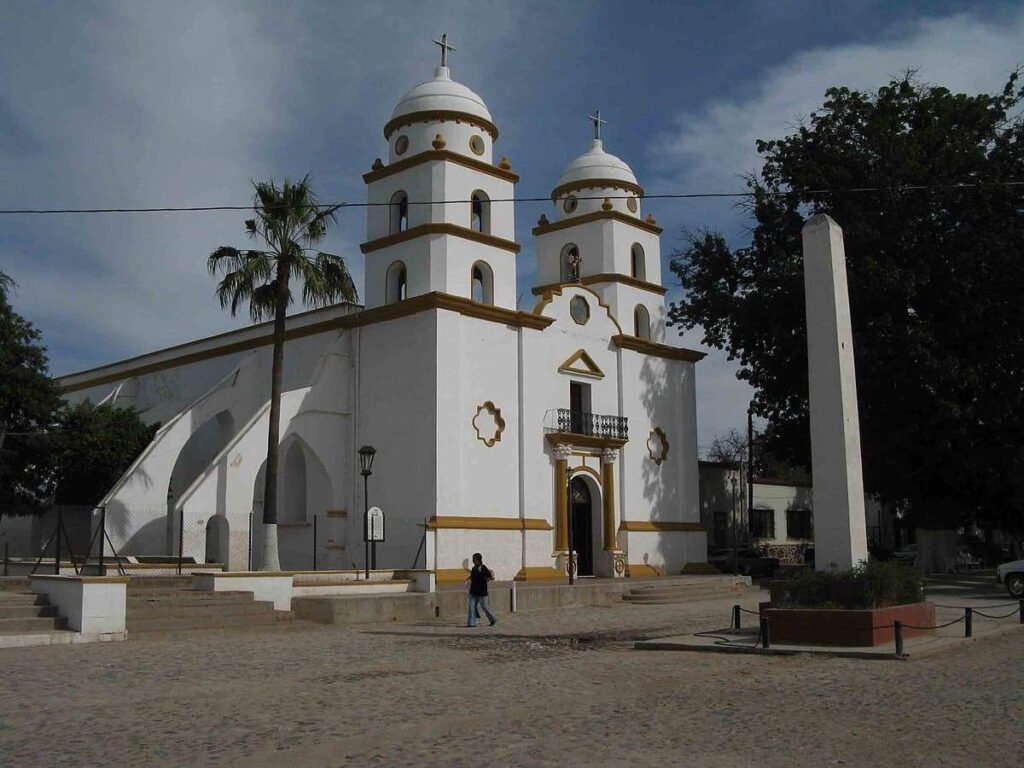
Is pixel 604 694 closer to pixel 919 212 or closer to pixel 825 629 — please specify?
pixel 825 629

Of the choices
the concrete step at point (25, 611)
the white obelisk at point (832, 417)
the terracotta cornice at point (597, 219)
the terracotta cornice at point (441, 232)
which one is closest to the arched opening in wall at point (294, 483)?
Answer: the terracotta cornice at point (441, 232)

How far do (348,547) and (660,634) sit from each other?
1261 centimetres

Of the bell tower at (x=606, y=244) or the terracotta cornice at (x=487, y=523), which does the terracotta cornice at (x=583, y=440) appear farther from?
the bell tower at (x=606, y=244)

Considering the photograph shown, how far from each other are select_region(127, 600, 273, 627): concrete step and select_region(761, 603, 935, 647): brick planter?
373 inches

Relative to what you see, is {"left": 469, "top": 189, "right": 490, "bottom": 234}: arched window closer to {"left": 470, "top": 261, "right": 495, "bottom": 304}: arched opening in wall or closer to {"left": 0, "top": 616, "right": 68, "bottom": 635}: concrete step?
{"left": 470, "top": 261, "right": 495, "bottom": 304}: arched opening in wall

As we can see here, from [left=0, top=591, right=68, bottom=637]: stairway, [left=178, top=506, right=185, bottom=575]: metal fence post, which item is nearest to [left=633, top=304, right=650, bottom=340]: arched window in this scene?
[left=178, top=506, right=185, bottom=575]: metal fence post

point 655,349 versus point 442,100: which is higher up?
point 442,100

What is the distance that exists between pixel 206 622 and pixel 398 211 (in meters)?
14.9

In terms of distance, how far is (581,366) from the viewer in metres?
31.2

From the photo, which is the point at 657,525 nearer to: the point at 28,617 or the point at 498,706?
the point at 28,617

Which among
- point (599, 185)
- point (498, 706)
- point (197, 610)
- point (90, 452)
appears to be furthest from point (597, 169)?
point (498, 706)

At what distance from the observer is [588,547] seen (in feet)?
102

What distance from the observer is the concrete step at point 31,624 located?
15742 millimetres

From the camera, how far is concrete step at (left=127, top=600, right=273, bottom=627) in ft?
58.0
